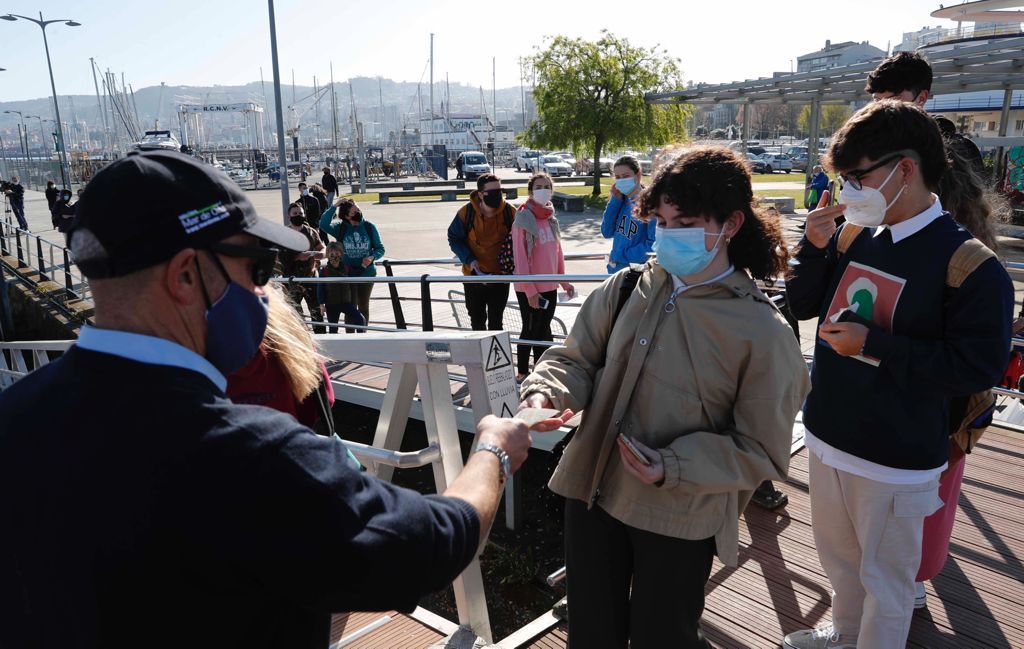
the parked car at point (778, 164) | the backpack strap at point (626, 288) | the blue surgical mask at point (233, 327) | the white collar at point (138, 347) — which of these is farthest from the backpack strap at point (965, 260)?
the parked car at point (778, 164)

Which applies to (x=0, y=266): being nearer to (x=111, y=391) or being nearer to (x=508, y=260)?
(x=508, y=260)

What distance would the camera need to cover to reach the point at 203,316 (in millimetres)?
1372

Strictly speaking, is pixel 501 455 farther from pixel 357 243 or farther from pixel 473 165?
pixel 473 165

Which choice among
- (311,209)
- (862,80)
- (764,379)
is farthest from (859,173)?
(862,80)

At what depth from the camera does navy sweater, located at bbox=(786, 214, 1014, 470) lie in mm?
2240

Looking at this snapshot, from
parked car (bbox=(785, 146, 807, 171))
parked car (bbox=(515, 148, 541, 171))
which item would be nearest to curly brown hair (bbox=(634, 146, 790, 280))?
parked car (bbox=(785, 146, 807, 171))

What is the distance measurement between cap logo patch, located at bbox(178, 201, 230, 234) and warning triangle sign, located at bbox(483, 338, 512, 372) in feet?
5.76

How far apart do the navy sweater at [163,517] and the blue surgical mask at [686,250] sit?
→ 132 cm

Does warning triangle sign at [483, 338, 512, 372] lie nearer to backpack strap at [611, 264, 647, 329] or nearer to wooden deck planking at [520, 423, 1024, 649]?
backpack strap at [611, 264, 647, 329]

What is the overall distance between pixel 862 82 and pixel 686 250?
1818cm

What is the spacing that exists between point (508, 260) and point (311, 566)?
567 centimetres

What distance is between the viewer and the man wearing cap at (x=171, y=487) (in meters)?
1.14

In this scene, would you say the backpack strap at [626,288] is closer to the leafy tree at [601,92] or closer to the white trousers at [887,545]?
the white trousers at [887,545]

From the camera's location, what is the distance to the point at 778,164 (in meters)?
43.6
